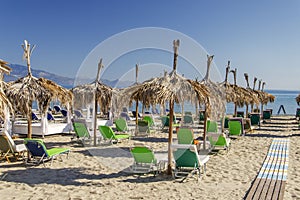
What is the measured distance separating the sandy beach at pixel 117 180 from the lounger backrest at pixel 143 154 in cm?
33

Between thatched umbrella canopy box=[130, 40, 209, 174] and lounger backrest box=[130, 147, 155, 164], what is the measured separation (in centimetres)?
42

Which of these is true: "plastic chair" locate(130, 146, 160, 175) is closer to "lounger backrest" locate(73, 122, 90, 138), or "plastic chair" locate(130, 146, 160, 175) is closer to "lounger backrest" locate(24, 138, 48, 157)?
"lounger backrest" locate(24, 138, 48, 157)

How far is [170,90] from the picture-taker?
5.82 m

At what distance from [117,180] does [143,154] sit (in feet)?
2.34

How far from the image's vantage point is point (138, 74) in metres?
15.8

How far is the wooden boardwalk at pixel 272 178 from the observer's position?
4905mm

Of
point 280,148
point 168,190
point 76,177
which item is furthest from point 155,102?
point 280,148

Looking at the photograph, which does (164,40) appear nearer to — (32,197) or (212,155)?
(212,155)

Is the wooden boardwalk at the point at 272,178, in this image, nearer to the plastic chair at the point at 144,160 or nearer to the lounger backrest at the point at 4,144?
the plastic chair at the point at 144,160

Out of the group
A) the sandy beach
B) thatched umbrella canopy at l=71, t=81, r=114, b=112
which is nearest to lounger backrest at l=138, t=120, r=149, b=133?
thatched umbrella canopy at l=71, t=81, r=114, b=112

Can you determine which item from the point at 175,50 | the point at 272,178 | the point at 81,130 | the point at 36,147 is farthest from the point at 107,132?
the point at 272,178

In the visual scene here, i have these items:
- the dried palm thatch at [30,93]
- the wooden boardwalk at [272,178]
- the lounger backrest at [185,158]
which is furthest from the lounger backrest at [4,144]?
the wooden boardwalk at [272,178]

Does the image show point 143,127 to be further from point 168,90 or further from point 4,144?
point 168,90

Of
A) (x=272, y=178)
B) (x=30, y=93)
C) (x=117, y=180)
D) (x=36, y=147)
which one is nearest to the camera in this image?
(x=117, y=180)
